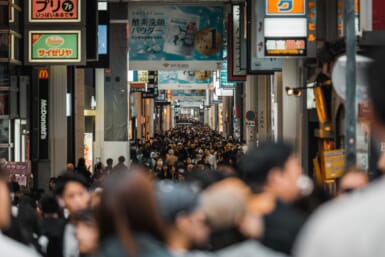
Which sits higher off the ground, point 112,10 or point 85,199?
point 112,10

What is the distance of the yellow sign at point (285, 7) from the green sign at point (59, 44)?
443cm

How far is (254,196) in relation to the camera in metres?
5.47

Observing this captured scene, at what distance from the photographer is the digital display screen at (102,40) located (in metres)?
30.2

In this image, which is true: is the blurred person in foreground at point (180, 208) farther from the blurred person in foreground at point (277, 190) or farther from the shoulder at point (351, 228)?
the shoulder at point (351, 228)

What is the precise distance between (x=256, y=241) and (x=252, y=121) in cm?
3148

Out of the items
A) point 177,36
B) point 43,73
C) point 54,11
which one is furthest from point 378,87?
point 177,36

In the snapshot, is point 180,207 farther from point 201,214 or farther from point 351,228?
point 351,228

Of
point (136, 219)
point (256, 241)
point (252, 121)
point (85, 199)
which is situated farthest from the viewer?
point (252, 121)

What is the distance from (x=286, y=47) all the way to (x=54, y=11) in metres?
5.40

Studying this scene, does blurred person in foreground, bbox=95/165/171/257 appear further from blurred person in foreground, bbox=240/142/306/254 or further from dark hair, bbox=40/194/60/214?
dark hair, bbox=40/194/60/214

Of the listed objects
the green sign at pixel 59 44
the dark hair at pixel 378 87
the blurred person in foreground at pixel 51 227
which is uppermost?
the green sign at pixel 59 44

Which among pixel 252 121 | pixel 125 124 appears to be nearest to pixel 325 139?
pixel 252 121

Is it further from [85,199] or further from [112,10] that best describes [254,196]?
[112,10]

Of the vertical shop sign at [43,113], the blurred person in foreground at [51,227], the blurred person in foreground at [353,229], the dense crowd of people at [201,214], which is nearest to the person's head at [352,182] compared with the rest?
the dense crowd of people at [201,214]
